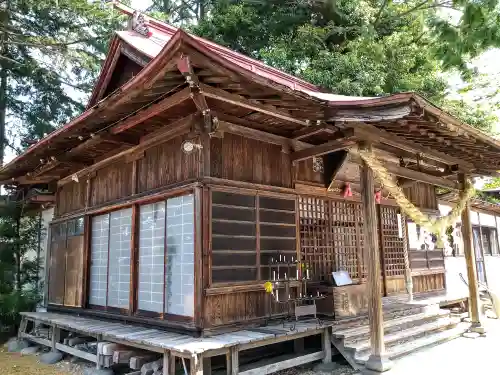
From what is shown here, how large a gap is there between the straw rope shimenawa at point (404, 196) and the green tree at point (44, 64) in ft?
36.8

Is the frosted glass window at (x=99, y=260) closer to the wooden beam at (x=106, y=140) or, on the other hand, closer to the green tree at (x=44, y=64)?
the wooden beam at (x=106, y=140)

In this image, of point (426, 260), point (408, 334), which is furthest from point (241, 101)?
point (426, 260)

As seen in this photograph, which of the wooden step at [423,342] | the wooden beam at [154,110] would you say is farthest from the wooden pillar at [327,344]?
the wooden beam at [154,110]

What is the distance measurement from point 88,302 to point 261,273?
4.24m

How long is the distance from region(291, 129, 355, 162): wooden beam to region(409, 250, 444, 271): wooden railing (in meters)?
4.88

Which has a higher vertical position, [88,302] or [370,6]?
[370,6]

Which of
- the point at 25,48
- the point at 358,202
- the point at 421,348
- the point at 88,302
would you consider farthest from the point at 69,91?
the point at 421,348

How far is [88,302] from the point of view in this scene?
8.15 m

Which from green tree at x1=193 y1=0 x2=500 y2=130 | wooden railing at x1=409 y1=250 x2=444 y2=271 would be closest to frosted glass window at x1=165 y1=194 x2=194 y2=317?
wooden railing at x1=409 y1=250 x2=444 y2=271

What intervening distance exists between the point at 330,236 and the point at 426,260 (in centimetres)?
426

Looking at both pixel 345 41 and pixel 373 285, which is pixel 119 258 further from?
pixel 345 41

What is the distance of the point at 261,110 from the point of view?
203 inches

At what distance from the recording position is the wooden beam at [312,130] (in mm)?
5875

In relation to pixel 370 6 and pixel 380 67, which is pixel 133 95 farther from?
pixel 370 6
